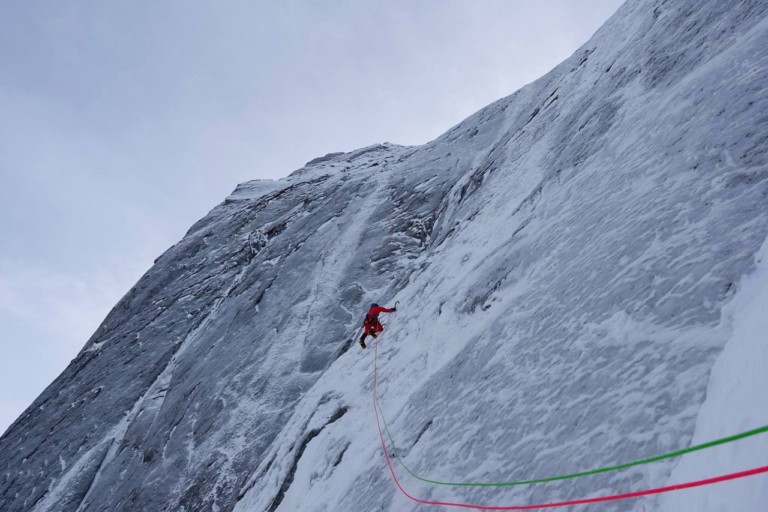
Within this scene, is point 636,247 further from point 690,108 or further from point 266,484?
point 266,484

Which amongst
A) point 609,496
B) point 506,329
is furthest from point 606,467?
point 506,329

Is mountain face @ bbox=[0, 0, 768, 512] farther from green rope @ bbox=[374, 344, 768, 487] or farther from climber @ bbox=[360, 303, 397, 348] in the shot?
climber @ bbox=[360, 303, 397, 348]

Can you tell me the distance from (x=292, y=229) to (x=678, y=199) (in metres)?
19.8

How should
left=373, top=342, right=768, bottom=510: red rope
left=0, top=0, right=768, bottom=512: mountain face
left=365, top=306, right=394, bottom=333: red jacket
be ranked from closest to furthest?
1. left=373, top=342, right=768, bottom=510: red rope
2. left=0, top=0, right=768, bottom=512: mountain face
3. left=365, top=306, right=394, bottom=333: red jacket

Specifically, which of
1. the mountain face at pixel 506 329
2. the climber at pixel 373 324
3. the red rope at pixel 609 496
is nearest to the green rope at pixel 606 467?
the mountain face at pixel 506 329

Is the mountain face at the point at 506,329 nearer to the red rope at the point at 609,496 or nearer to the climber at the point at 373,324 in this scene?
the red rope at the point at 609,496

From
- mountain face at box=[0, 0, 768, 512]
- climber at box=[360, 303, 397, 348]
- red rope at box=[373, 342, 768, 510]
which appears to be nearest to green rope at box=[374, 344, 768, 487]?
mountain face at box=[0, 0, 768, 512]

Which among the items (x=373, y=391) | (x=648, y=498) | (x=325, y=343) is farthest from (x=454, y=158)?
(x=648, y=498)

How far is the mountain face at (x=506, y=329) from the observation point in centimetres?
473

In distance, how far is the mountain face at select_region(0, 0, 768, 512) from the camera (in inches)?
186

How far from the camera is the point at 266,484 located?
437 inches

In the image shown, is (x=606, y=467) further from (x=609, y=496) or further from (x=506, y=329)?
(x=506, y=329)

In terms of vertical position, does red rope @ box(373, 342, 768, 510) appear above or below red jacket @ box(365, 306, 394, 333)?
below

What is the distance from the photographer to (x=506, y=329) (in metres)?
7.21
